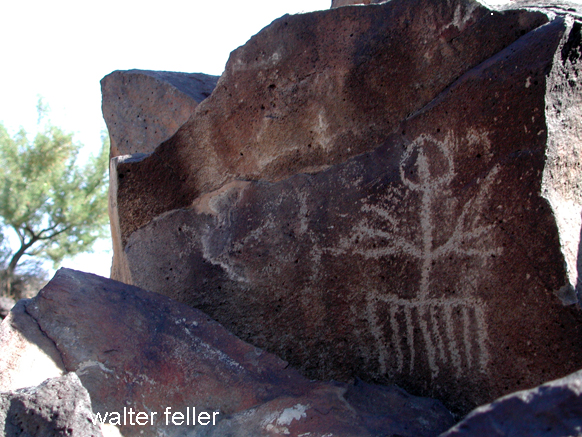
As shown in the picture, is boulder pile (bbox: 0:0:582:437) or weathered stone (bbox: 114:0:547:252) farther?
weathered stone (bbox: 114:0:547:252)

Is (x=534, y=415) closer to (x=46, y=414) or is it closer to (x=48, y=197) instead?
(x=46, y=414)

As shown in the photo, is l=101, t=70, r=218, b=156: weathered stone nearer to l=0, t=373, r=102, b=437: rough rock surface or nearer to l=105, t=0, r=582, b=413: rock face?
l=105, t=0, r=582, b=413: rock face

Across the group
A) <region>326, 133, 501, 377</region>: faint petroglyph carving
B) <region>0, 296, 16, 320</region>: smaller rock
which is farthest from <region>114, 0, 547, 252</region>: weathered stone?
<region>0, 296, 16, 320</region>: smaller rock

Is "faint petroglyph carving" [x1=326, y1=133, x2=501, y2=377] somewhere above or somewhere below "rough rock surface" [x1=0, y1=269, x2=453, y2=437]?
above

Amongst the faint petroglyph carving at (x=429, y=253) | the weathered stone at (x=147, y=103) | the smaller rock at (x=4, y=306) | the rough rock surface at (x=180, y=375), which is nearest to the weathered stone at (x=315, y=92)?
the faint petroglyph carving at (x=429, y=253)

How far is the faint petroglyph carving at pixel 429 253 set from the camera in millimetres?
1910

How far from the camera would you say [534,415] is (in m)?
1.07

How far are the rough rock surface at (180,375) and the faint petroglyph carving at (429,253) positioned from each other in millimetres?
172

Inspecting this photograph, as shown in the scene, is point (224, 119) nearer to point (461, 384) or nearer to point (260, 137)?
point (260, 137)

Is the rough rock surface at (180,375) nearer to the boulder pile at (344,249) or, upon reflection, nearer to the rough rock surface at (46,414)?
the boulder pile at (344,249)

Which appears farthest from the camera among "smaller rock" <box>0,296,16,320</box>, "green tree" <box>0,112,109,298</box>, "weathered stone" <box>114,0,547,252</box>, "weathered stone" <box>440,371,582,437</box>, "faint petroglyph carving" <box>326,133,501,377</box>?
"green tree" <box>0,112,109,298</box>

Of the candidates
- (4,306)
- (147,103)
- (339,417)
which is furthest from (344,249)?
(4,306)

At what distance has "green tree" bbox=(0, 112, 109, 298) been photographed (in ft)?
34.2

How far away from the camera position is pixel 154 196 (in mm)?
2617
